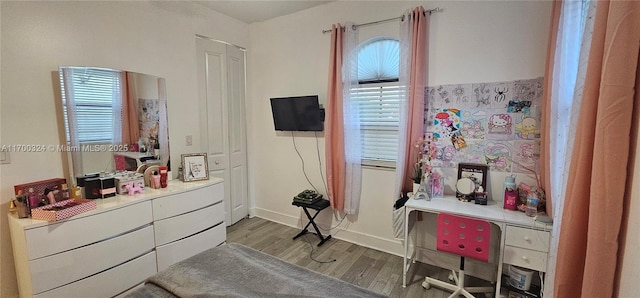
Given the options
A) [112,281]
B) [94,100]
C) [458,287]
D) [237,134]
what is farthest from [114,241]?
[458,287]

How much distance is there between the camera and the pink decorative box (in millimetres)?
1727

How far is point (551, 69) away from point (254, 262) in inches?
91.8

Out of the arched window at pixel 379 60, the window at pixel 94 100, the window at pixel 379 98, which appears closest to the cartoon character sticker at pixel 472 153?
the window at pixel 379 98

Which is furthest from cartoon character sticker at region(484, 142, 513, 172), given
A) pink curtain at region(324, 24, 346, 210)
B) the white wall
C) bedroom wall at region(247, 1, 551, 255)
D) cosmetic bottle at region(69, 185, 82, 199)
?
cosmetic bottle at region(69, 185, 82, 199)

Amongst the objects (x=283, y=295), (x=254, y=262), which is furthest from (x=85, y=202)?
(x=283, y=295)

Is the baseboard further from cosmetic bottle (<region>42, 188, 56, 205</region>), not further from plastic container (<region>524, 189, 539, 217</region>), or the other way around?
cosmetic bottle (<region>42, 188, 56, 205</region>)

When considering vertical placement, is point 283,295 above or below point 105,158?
below

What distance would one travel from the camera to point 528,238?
1.82 metres

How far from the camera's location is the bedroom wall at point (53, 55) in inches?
75.0

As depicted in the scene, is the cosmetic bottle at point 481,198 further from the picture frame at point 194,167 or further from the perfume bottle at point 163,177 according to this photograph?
the perfume bottle at point 163,177

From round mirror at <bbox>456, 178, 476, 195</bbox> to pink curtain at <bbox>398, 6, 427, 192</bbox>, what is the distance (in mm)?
445

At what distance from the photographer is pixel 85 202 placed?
6.37 feet

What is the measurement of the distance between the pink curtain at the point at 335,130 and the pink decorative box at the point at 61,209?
6.84ft

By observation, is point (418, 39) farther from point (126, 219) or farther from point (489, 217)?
point (126, 219)
